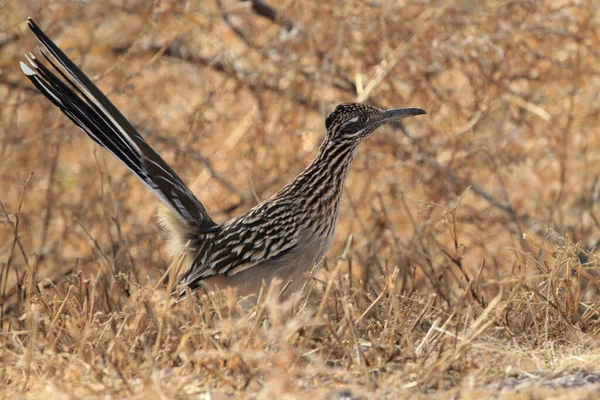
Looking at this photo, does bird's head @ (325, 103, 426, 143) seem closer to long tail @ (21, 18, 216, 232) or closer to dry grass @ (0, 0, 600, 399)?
dry grass @ (0, 0, 600, 399)

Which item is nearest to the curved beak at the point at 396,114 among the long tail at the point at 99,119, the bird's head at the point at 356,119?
the bird's head at the point at 356,119

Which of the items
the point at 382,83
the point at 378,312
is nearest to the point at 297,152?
the point at 382,83

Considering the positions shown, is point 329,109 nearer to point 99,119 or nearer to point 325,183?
point 325,183

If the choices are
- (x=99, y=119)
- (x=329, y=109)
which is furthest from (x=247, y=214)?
(x=329, y=109)

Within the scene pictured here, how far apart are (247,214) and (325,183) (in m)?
0.44

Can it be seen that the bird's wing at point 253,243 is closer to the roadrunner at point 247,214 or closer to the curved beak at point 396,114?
the roadrunner at point 247,214

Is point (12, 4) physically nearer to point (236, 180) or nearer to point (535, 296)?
point (236, 180)

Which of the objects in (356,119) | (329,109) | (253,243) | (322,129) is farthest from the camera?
(322,129)

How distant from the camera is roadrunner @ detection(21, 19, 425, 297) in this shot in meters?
4.40

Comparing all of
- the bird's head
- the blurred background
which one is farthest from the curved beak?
the blurred background

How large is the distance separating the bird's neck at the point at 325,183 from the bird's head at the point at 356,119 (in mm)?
48

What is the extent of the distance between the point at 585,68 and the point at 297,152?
7.40 feet

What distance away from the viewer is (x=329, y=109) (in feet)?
22.7

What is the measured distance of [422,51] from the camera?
6.39 m
